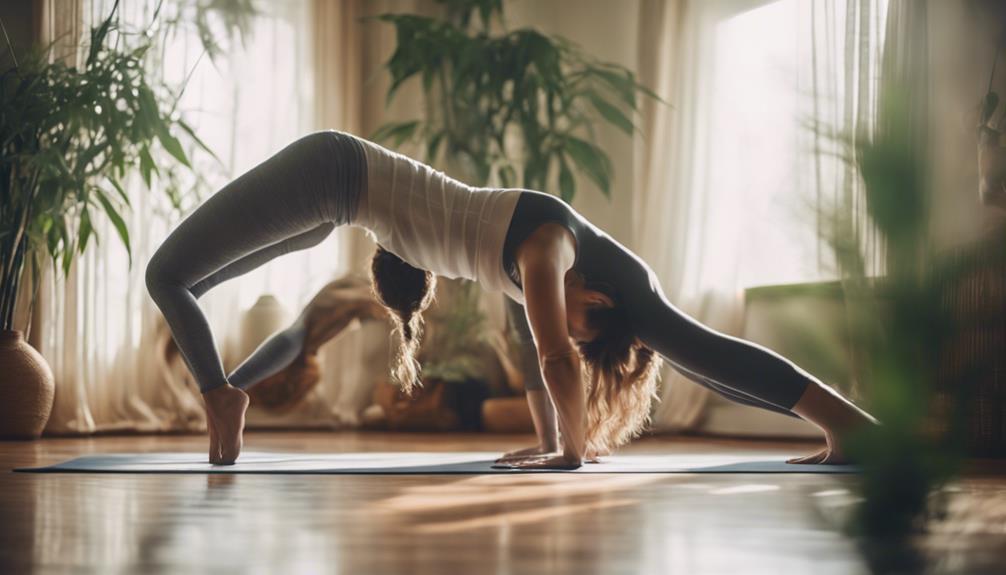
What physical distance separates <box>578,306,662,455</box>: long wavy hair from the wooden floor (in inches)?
10.2

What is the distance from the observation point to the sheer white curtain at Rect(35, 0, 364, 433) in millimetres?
3516

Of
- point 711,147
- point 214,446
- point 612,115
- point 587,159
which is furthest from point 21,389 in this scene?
→ point 711,147

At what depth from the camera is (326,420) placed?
157 inches

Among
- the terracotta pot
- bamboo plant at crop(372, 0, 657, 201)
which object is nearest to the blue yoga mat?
the terracotta pot

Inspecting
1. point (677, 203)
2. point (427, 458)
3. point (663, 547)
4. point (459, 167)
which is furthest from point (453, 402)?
point (663, 547)

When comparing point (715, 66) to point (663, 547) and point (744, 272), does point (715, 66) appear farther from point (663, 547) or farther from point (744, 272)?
point (663, 547)

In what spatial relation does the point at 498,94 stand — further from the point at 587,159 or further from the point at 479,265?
the point at 479,265

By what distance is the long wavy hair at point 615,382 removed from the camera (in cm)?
215

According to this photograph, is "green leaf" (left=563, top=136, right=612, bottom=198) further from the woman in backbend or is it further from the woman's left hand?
the woman's left hand

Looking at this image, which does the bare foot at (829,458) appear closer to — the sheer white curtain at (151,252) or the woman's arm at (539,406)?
the woman's arm at (539,406)

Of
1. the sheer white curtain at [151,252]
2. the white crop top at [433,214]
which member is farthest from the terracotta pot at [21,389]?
the white crop top at [433,214]

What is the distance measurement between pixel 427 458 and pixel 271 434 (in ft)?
4.64

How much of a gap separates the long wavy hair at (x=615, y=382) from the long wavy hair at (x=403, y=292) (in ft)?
1.25

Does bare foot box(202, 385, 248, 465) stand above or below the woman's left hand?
above
